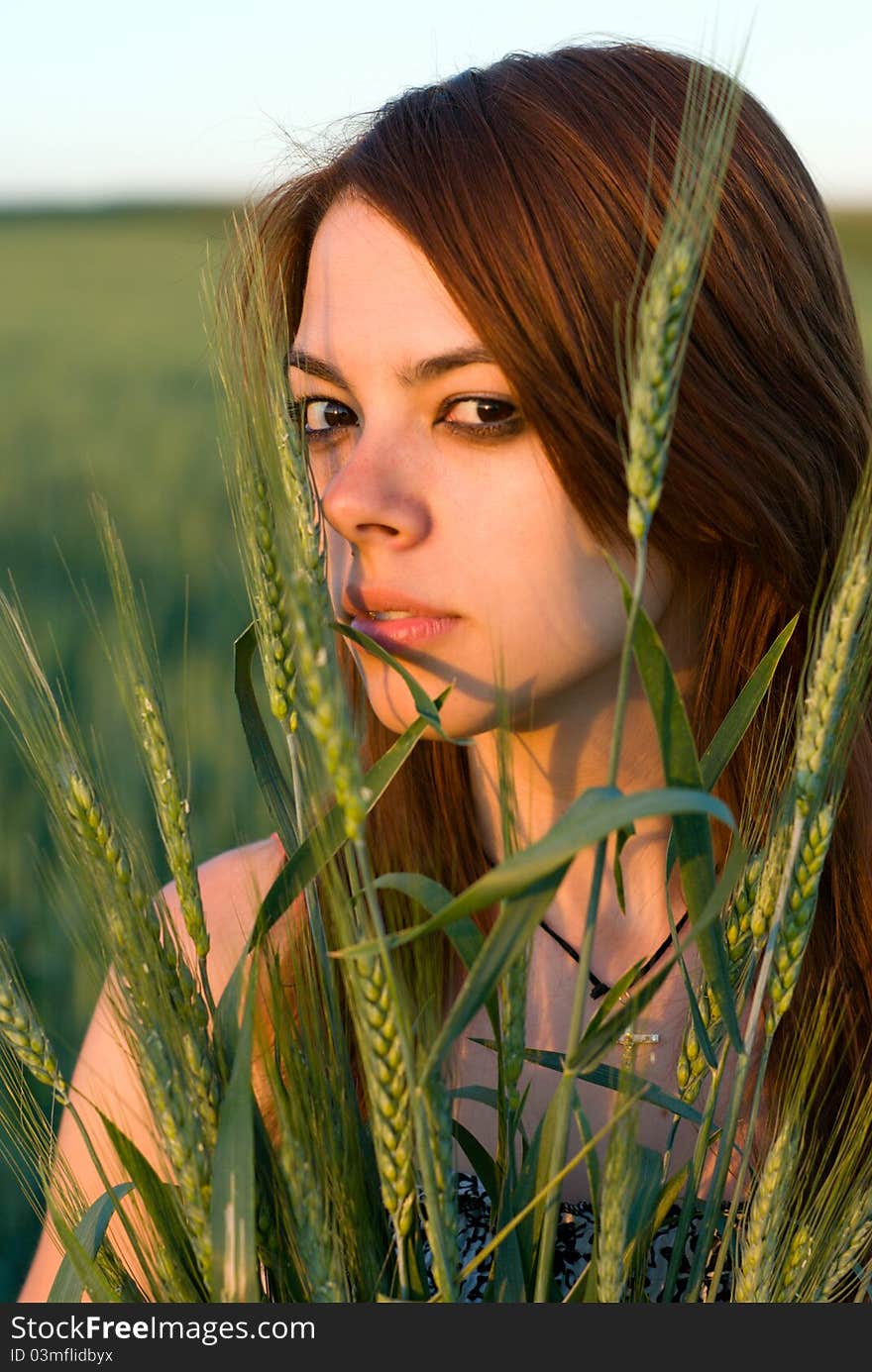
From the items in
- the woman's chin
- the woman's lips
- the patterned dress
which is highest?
the woman's lips

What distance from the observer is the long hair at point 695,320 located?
125 centimetres

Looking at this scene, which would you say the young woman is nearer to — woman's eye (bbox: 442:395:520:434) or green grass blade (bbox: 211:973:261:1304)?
woman's eye (bbox: 442:395:520:434)

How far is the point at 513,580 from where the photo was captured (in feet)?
4.03

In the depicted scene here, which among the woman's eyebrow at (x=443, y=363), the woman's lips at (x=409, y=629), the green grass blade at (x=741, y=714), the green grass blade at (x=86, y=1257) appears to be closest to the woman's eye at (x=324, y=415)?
the woman's eyebrow at (x=443, y=363)

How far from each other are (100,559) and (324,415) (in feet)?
17.2

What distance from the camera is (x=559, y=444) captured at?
124cm

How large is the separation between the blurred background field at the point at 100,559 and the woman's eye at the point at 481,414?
243 mm

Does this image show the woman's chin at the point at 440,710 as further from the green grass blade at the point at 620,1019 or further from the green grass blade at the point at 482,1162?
the green grass blade at the point at 620,1019

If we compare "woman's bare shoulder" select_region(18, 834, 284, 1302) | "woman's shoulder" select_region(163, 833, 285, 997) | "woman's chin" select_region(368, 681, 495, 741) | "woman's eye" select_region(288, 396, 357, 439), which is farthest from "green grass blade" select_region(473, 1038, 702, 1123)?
"woman's shoulder" select_region(163, 833, 285, 997)

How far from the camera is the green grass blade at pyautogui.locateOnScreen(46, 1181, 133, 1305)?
0.77 meters

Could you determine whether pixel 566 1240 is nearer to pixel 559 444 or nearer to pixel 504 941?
pixel 559 444

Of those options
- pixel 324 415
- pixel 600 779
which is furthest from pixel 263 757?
pixel 600 779

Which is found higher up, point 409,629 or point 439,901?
point 409,629

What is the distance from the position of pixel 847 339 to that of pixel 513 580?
61cm
